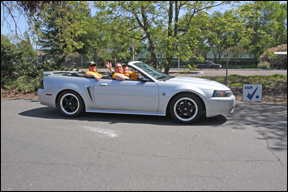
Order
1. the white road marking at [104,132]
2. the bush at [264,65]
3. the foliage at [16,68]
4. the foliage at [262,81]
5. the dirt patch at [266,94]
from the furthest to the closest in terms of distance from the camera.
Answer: the bush at [264,65] → the foliage at [16,68] → the foliage at [262,81] → the dirt patch at [266,94] → the white road marking at [104,132]

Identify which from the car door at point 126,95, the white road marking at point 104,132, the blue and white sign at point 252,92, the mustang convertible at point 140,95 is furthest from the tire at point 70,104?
the blue and white sign at point 252,92

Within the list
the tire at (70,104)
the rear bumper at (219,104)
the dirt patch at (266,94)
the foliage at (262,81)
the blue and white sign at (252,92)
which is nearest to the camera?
the rear bumper at (219,104)

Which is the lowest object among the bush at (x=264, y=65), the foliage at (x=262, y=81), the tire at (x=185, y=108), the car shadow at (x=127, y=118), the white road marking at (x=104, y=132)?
the white road marking at (x=104, y=132)

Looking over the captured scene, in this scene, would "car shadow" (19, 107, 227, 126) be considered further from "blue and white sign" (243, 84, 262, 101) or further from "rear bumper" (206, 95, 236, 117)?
"blue and white sign" (243, 84, 262, 101)

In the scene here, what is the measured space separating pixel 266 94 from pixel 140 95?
5.79 meters

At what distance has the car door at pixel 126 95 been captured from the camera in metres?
5.61

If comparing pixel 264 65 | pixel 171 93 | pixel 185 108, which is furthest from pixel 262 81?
pixel 264 65

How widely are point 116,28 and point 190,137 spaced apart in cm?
740

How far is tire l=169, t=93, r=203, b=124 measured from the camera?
5395 mm

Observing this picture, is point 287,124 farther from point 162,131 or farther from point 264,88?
point 264,88

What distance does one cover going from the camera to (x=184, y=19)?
34.7 ft

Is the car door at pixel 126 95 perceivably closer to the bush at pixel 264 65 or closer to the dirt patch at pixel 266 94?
the dirt patch at pixel 266 94

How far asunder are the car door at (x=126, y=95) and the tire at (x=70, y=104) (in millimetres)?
473

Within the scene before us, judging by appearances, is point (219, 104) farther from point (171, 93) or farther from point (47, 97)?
point (47, 97)
